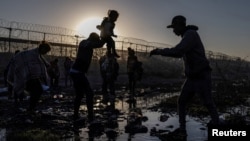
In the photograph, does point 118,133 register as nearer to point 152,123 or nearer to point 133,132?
point 133,132

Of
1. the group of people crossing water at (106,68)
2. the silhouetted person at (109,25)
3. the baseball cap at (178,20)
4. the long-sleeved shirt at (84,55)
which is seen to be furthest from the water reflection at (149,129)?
the silhouetted person at (109,25)

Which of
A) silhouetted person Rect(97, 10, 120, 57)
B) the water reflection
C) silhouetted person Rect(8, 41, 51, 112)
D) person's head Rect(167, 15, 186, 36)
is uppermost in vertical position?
silhouetted person Rect(97, 10, 120, 57)

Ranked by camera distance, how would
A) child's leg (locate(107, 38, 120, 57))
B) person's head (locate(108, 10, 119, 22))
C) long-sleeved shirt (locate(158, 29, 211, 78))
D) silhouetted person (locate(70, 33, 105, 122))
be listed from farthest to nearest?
child's leg (locate(107, 38, 120, 57)) < person's head (locate(108, 10, 119, 22)) < silhouetted person (locate(70, 33, 105, 122)) < long-sleeved shirt (locate(158, 29, 211, 78))

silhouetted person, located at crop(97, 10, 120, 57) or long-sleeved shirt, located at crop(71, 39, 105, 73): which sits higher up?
silhouetted person, located at crop(97, 10, 120, 57)

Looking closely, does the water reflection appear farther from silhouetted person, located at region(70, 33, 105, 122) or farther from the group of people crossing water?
silhouetted person, located at region(70, 33, 105, 122)

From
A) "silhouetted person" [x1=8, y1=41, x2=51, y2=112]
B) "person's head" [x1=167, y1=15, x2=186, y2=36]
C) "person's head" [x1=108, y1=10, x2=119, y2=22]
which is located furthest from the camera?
"person's head" [x1=108, y1=10, x2=119, y2=22]

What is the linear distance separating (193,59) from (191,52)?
147 millimetres

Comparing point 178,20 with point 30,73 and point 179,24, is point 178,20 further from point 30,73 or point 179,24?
point 30,73

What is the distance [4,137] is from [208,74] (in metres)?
4.18

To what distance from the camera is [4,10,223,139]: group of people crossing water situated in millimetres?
9016

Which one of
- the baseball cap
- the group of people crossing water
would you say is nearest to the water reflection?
the group of people crossing water

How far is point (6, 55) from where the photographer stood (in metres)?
40.8

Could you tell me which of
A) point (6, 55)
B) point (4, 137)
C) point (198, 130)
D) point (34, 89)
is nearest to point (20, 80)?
point (34, 89)

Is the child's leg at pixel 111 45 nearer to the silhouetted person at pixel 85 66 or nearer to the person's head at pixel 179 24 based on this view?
Result: the silhouetted person at pixel 85 66
